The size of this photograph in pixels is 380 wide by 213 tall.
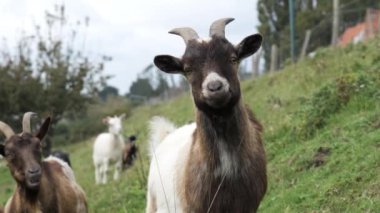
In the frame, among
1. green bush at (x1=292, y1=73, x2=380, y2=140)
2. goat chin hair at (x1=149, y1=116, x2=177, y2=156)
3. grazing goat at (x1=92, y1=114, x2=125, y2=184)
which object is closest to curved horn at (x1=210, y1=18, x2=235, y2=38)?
goat chin hair at (x1=149, y1=116, x2=177, y2=156)

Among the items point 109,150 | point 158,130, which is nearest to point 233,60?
point 158,130

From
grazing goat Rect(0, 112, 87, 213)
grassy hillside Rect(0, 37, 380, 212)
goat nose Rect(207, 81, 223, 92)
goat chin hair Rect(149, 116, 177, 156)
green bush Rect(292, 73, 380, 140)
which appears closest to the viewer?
goat nose Rect(207, 81, 223, 92)

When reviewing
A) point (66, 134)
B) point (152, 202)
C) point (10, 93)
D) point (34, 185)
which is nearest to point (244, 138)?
point (152, 202)

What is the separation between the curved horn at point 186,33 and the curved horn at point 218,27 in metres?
0.15

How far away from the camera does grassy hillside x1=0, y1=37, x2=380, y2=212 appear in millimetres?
7547

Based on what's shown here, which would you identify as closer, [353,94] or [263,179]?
[263,179]

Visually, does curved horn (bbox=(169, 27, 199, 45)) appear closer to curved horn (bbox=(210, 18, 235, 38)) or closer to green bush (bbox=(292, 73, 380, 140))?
curved horn (bbox=(210, 18, 235, 38))

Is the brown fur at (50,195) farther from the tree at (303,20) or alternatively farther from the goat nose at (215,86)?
the tree at (303,20)

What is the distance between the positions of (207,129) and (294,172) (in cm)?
370

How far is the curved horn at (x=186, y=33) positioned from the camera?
234 inches

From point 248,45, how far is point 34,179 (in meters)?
3.20

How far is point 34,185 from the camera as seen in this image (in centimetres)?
788

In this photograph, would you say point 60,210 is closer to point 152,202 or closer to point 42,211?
point 42,211

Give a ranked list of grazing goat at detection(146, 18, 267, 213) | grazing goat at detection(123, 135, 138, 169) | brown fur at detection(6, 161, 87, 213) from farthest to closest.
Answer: grazing goat at detection(123, 135, 138, 169) < brown fur at detection(6, 161, 87, 213) < grazing goat at detection(146, 18, 267, 213)
